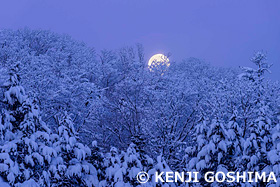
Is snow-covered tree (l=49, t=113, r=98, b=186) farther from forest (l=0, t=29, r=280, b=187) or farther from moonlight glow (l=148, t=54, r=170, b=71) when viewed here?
moonlight glow (l=148, t=54, r=170, b=71)

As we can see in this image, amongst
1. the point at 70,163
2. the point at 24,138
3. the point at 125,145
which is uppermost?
the point at 125,145

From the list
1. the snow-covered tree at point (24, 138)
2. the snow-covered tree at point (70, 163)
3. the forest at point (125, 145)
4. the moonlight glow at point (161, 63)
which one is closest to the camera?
the snow-covered tree at point (24, 138)

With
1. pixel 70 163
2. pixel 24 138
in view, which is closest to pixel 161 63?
pixel 70 163

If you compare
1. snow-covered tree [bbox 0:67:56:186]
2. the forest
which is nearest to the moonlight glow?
the forest

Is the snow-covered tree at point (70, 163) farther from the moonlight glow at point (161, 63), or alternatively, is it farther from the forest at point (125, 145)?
the moonlight glow at point (161, 63)

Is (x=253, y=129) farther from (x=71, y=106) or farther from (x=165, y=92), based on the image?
(x=71, y=106)

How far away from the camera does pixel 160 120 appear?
64.5 ft

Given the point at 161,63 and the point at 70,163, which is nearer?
the point at 70,163

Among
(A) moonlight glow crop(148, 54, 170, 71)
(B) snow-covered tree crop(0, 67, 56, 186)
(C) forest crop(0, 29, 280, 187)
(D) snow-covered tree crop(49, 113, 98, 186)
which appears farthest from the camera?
(A) moonlight glow crop(148, 54, 170, 71)

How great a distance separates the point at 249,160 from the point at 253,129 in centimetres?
112

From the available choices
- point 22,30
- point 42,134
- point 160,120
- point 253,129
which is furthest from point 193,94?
point 22,30

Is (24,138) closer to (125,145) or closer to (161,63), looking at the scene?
(125,145)

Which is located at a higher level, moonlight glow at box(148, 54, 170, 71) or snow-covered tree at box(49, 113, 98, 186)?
moonlight glow at box(148, 54, 170, 71)

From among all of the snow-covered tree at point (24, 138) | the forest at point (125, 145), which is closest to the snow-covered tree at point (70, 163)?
the forest at point (125, 145)
